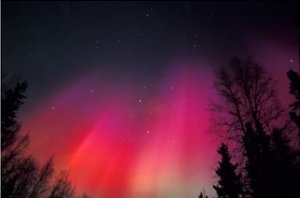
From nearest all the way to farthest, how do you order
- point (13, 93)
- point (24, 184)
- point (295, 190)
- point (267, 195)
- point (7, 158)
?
1. point (267, 195)
2. point (295, 190)
3. point (13, 93)
4. point (7, 158)
5. point (24, 184)

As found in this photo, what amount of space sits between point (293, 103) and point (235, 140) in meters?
4.74

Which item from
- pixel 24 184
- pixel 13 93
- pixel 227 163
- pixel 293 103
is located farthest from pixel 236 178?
pixel 24 184

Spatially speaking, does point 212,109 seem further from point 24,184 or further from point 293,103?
point 24,184

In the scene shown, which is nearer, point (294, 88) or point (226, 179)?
point (294, 88)

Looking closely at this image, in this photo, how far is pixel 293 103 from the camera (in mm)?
15836

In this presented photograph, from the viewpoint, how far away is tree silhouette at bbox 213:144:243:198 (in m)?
25.4

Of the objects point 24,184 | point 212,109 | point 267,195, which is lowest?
point 267,195

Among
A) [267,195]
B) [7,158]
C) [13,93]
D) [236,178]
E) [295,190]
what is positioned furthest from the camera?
[7,158]

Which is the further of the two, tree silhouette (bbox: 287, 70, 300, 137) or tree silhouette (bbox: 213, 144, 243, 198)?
tree silhouette (bbox: 213, 144, 243, 198)

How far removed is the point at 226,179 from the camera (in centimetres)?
2627

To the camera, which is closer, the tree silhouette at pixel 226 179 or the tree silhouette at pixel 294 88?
the tree silhouette at pixel 294 88

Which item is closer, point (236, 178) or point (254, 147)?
point (254, 147)

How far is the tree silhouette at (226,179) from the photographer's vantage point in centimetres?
2541

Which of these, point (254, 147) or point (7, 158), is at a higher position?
point (7, 158)
